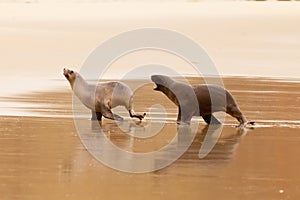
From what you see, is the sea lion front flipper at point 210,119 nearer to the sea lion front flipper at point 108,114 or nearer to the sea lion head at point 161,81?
the sea lion head at point 161,81

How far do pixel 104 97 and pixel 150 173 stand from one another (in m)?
3.85

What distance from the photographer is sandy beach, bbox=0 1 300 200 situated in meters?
7.59

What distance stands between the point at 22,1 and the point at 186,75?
21828 millimetres

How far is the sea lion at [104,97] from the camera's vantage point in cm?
1172

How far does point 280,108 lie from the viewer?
12789 mm

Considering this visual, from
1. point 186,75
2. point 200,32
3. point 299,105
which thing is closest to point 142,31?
point 200,32

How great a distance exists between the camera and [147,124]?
446 inches

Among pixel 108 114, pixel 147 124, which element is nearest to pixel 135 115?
pixel 108 114

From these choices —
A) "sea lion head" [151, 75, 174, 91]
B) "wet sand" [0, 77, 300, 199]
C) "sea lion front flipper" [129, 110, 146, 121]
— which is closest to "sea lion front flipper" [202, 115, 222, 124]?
"wet sand" [0, 77, 300, 199]

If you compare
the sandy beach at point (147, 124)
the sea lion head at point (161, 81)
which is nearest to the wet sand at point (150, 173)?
the sandy beach at point (147, 124)

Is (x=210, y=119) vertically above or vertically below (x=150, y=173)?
below

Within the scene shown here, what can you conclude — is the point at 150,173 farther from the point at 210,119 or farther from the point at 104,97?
the point at 104,97

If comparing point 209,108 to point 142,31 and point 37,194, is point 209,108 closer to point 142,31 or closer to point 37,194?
point 37,194

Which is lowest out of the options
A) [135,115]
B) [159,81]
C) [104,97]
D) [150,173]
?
[135,115]
